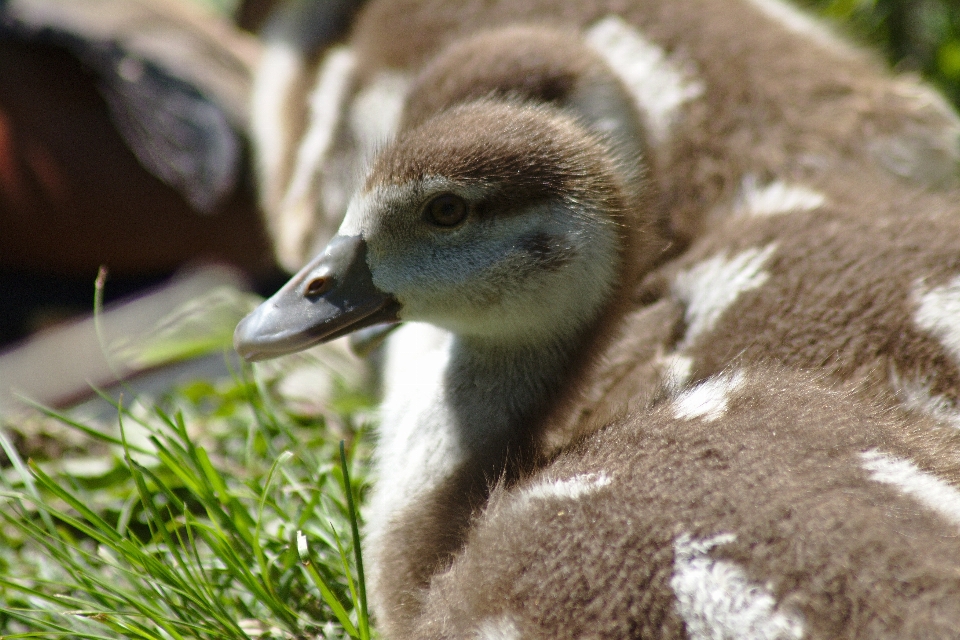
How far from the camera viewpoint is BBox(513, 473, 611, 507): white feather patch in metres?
1.20

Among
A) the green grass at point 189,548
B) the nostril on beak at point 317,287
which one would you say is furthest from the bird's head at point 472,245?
the green grass at point 189,548

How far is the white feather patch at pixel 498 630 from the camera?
1124mm

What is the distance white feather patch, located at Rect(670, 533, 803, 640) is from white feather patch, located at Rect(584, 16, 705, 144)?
3.90ft

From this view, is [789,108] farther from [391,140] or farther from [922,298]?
[391,140]

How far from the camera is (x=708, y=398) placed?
1327mm

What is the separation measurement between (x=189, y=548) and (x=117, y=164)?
5.28 ft

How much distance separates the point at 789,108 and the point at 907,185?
266mm

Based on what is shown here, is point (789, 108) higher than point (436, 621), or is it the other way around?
point (789, 108)

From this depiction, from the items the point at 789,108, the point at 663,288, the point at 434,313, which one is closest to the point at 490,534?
the point at 434,313

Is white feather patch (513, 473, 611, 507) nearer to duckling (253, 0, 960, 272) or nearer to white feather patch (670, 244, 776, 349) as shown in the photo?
white feather patch (670, 244, 776, 349)

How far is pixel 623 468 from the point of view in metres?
1.20

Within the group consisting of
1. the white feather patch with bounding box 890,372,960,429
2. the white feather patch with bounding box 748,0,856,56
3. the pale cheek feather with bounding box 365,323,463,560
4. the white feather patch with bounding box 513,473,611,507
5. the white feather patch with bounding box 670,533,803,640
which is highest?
the white feather patch with bounding box 748,0,856,56

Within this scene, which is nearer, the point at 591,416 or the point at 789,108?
the point at 591,416

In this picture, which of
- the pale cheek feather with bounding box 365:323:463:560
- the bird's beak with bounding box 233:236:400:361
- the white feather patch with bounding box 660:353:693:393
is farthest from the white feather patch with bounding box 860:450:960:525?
the bird's beak with bounding box 233:236:400:361
